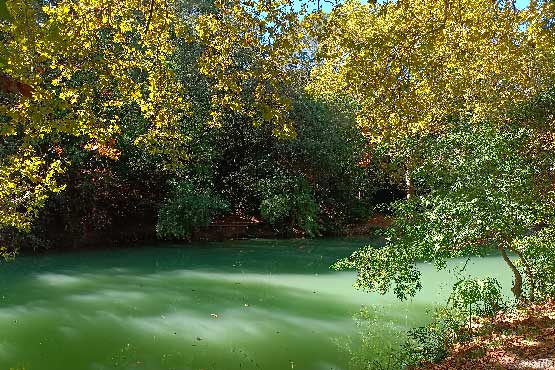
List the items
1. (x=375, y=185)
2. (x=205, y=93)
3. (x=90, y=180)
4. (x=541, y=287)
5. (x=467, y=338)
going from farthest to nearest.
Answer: (x=375, y=185), (x=205, y=93), (x=90, y=180), (x=541, y=287), (x=467, y=338)

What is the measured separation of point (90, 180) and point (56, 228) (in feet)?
7.71

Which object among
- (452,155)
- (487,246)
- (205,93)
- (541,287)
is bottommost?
(541,287)

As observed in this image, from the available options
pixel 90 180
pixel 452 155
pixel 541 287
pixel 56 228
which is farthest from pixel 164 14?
pixel 56 228

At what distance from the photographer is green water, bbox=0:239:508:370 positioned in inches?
292

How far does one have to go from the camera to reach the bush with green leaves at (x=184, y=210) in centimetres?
1845

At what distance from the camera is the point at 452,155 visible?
7.41m

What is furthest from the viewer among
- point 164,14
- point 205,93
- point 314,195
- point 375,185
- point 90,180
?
point 375,185

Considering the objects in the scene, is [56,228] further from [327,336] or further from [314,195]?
[327,336]

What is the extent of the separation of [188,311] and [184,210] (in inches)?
347

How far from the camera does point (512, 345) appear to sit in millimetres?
5996

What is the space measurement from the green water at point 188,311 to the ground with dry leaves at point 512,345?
5.22 ft

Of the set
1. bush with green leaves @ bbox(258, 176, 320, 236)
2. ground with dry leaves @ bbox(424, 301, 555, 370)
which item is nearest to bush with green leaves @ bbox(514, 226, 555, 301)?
ground with dry leaves @ bbox(424, 301, 555, 370)

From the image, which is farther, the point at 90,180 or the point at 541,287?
the point at 90,180

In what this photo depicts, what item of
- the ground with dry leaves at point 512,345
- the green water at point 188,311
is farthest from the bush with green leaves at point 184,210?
the ground with dry leaves at point 512,345
